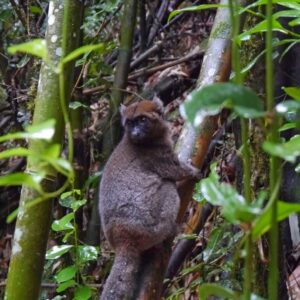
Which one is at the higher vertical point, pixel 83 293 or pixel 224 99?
pixel 224 99

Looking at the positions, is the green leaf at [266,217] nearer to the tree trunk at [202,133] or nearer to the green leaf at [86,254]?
the tree trunk at [202,133]

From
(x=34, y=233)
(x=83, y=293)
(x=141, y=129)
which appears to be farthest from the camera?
(x=141, y=129)

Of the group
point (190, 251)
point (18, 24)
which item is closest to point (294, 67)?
point (190, 251)

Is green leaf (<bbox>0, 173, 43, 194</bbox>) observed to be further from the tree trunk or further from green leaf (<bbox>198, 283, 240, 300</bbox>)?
the tree trunk

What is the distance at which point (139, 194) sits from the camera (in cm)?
472

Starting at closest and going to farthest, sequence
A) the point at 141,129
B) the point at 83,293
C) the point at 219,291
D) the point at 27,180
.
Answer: the point at 27,180
the point at 219,291
the point at 83,293
the point at 141,129

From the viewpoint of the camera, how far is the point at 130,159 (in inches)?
195

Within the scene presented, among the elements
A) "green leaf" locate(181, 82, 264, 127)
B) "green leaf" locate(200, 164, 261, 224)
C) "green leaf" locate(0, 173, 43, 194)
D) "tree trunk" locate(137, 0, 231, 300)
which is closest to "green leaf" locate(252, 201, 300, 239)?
"green leaf" locate(200, 164, 261, 224)

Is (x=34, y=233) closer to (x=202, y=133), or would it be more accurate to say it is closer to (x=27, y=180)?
(x=202, y=133)

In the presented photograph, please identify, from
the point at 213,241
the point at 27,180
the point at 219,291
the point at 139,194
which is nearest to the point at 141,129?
the point at 139,194

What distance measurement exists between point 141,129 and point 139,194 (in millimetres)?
550

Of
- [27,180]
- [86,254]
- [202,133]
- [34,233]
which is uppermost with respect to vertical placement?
[27,180]

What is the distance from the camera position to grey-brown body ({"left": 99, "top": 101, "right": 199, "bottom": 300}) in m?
4.23

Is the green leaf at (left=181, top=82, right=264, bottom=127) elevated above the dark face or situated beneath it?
elevated above
